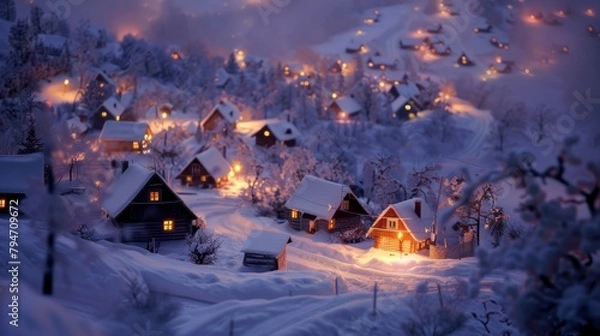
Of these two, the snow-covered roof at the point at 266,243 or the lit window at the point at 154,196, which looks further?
the lit window at the point at 154,196

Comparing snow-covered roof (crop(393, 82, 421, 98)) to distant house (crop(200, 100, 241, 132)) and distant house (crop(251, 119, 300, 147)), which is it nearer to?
distant house (crop(251, 119, 300, 147))

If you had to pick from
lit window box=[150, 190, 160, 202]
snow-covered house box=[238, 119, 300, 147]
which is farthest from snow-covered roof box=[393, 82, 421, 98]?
lit window box=[150, 190, 160, 202]

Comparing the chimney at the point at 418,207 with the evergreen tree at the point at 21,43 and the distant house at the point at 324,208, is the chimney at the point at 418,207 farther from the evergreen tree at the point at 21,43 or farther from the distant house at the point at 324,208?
the evergreen tree at the point at 21,43

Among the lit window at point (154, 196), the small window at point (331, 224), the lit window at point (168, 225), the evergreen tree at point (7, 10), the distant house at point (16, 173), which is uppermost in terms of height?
the evergreen tree at point (7, 10)

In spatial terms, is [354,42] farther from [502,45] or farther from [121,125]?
[121,125]

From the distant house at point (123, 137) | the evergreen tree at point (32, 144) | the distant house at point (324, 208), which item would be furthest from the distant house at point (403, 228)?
the distant house at point (123, 137)

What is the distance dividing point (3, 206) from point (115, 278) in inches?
576

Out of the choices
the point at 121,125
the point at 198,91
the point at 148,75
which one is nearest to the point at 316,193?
the point at 121,125

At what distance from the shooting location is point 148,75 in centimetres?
8750

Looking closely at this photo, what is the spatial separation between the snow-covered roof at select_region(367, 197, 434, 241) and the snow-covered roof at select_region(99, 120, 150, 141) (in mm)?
32254

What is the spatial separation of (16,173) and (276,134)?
38.5 m

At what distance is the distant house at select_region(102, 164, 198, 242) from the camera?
3153 cm

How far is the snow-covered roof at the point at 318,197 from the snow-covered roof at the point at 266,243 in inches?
362

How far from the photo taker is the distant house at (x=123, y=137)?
56.6 metres
